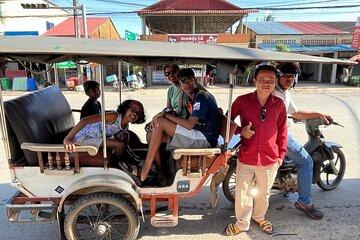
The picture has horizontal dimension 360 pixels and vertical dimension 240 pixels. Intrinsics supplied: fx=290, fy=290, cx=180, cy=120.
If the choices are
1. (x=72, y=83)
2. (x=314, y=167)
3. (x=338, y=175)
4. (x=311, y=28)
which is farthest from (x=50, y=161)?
(x=311, y=28)

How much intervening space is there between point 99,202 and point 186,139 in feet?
3.16

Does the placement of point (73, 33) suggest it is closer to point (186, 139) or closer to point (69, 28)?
point (69, 28)

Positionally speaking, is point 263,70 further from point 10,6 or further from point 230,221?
point 10,6

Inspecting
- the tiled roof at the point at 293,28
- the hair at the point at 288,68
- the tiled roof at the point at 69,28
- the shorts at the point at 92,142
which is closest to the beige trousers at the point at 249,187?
the hair at the point at 288,68

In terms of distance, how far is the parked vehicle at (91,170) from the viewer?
2391mm

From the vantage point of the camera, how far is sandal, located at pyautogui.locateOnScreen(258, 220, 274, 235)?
9.67ft

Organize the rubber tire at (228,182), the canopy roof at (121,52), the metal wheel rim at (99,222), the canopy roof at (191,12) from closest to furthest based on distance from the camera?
1. the canopy roof at (121,52)
2. the metal wheel rim at (99,222)
3. the rubber tire at (228,182)
4. the canopy roof at (191,12)

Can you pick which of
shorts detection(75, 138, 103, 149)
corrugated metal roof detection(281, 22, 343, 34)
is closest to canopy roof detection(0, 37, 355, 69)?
shorts detection(75, 138, 103, 149)

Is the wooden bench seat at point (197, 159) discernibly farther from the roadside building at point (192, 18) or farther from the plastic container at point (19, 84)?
the plastic container at point (19, 84)

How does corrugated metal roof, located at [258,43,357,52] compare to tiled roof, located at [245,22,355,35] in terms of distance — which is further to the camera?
tiled roof, located at [245,22,355,35]

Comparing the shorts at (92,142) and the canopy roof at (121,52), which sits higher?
the canopy roof at (121,52)

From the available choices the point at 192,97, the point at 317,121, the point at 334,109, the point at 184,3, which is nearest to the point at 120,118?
the point at 192,97

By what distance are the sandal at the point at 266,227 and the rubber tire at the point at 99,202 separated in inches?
51.0

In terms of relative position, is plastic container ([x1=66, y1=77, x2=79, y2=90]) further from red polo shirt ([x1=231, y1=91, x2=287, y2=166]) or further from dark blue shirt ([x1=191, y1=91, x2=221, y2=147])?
red polo shirt ([x1=231, y1=91, x2=287, y2=166])
